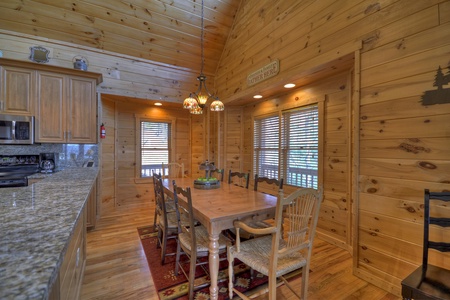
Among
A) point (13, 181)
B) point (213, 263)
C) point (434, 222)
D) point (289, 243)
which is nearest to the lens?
point (434, 222)

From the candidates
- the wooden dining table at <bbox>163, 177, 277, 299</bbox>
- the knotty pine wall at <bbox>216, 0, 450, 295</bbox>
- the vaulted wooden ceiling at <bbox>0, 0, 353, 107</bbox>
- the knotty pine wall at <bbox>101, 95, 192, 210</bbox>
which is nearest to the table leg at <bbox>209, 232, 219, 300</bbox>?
the wooden dining table at <bbox>163, 177, 277, 299</bbox>

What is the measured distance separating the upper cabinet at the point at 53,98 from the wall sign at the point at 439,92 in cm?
422

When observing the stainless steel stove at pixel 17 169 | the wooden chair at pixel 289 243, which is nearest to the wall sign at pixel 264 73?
the wooden chair at pixel 289 243

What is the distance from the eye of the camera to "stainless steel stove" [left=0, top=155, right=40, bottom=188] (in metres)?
2.84

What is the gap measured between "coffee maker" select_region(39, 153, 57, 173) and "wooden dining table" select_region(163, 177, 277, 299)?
2.57m

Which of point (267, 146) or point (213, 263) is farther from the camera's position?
point (267, 146)

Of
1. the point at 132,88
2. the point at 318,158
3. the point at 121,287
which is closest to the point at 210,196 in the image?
the point at 121,287

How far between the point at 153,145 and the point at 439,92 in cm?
476

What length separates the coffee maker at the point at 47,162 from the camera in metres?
Answer: 3.32

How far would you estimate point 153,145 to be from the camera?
497 centimetres

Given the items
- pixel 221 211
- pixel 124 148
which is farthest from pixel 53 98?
pixel 221 211

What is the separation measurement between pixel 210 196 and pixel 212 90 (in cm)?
340

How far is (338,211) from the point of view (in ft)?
9.62

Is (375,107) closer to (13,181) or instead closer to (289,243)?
(289,243)
